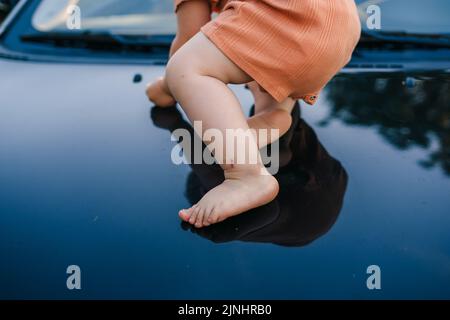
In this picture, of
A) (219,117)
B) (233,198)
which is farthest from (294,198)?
(219,117)

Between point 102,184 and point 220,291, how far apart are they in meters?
0.40

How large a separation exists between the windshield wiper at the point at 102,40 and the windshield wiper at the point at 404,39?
59 cm

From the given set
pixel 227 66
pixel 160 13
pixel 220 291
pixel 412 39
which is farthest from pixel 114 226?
pixel 412 39

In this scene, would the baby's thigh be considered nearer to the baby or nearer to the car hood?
the baby

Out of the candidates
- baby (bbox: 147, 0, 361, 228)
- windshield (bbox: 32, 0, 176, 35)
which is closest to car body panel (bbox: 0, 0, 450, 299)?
baby (bbox: 147, 0, 361, 228)

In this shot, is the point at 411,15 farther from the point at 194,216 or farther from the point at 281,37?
the point at 194,216

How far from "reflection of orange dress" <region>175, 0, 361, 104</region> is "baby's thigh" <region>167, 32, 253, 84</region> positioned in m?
0.02

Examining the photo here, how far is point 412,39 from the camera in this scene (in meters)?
1.75

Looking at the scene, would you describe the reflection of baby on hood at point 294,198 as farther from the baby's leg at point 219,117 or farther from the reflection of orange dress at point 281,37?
the reflection of orange dress at point 281,37

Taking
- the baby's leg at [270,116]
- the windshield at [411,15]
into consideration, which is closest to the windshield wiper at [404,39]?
the windshield at [411,15]

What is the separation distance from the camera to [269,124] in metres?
1.44

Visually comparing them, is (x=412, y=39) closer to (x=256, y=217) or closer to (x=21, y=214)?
(x=256, y=217)

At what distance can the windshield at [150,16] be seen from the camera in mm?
1784

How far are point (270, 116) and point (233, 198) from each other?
0.36m
